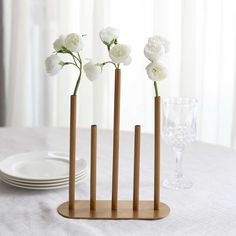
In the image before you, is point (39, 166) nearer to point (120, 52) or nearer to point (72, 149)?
point (72, 149)

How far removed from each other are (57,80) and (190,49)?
3.07 ft

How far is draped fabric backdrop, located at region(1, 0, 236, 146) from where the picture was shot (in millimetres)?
2928

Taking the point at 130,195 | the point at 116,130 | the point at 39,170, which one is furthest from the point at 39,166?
the point at 116,130

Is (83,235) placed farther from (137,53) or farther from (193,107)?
(137,53)

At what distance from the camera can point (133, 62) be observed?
3.17 metres

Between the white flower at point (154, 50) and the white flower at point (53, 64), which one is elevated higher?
the white flower at point (154, 50)

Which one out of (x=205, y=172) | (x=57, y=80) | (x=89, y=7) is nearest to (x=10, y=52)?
(x=57, y=80)

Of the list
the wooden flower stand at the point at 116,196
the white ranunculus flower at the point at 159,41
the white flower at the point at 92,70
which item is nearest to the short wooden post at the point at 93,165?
the wooden flower stand at the point at 116,196

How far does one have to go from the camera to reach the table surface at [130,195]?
1189 mm

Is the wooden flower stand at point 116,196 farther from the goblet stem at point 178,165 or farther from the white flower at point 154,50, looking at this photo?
the goblet stem at point 178,165

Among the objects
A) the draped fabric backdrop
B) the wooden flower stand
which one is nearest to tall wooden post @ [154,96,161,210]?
the wooden flower stand

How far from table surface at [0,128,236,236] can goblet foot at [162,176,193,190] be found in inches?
0.8

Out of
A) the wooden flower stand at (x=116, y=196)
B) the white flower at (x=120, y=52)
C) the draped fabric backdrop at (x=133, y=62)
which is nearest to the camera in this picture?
the white flower at (x=120, y=52)

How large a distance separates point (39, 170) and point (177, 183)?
0.42 m
